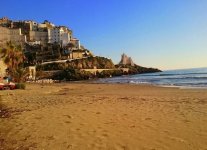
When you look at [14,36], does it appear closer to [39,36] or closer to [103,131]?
[39,36]

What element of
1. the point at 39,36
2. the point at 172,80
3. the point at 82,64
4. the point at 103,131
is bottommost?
the point at 103,131

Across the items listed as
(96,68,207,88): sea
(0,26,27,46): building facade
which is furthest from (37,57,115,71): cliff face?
(96,68,207,88): sea

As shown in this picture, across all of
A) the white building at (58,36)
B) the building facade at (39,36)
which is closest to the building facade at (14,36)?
the building facade at (39,36)

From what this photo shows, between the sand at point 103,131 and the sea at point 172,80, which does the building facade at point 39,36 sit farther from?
the sand at point 103,131

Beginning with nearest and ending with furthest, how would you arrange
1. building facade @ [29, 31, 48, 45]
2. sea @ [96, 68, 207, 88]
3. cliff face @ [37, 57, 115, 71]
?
sea @ [96, 68, 207, 88], cliff face @ [37, 57, 115, 71], building facade @ [29, 31, 48, 45]

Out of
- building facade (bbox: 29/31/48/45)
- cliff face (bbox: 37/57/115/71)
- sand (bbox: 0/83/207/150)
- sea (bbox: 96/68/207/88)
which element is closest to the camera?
sand (bbox: 0/83/207/150)

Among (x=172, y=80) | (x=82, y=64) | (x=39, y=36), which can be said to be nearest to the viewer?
(x=172, y=80)

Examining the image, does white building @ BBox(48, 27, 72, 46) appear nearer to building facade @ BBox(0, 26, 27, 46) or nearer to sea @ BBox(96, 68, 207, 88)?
building facade @ BBox(0, 26, 27, 46)

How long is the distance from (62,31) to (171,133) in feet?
459

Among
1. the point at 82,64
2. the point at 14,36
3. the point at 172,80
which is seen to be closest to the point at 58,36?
the point at 14,36

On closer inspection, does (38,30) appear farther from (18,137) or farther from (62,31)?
(18,137)

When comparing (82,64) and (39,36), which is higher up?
(39,36)

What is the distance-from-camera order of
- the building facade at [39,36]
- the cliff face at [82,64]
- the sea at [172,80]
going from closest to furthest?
1. the sea at [172,80]
2. the cliff face at [82,64]
3. the building facade at [39,36]

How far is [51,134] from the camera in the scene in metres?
7.47
